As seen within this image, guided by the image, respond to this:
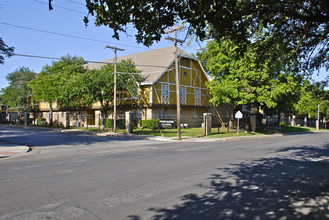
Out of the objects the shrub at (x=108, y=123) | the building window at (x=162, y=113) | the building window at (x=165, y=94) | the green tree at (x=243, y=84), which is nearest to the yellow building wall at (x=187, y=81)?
the building window at (x=165, y=94)

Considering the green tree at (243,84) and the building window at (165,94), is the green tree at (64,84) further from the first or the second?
the green tree at (243,84)

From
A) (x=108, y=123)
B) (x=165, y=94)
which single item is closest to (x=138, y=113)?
(x=108, y=123)

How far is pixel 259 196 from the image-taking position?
5488mm

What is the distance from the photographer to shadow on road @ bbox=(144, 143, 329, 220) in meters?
4.48

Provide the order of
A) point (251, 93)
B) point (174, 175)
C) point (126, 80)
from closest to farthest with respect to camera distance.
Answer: point (174, 175)
point (251, 93)
point (126, 80)

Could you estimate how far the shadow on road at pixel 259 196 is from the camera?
14.7 ft

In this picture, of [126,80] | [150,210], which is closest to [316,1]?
[150,210]

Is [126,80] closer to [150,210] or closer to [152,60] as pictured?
[152,60]

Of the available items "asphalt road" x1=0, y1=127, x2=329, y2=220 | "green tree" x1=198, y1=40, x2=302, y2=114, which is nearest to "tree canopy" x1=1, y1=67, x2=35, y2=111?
"green tree" x1=198, y1=40, x2=302, y2=114

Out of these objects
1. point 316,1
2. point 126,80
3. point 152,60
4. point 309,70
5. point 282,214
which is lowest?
point 282,214

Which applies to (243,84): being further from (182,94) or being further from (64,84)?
(64,84)

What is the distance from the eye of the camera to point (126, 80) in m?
31.5

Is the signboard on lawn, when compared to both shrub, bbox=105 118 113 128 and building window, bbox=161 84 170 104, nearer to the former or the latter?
building window, bbox=161 84 170 104

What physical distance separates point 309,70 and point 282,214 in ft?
18.1
